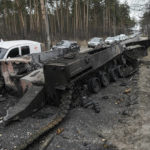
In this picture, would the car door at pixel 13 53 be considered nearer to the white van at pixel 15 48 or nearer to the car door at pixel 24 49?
the white van at pixel 15 48

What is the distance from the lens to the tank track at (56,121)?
3.82 metres

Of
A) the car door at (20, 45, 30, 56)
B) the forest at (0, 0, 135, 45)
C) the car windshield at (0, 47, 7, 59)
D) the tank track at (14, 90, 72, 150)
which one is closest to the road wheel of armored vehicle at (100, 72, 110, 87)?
the tank track at (14, 90, 72, 150)

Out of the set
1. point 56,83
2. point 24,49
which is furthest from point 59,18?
point 56,83

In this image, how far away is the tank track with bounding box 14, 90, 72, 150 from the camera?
382 cm

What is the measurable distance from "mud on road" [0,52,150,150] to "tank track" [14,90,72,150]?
0.49 feet

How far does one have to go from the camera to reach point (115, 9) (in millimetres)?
39281

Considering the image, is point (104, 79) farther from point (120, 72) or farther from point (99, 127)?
point (99, 127)

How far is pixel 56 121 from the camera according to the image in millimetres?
4617

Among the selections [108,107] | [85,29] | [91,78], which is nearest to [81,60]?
[91,78]

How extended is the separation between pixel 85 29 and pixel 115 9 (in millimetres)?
10827

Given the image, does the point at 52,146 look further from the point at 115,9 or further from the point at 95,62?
the point at 115,9

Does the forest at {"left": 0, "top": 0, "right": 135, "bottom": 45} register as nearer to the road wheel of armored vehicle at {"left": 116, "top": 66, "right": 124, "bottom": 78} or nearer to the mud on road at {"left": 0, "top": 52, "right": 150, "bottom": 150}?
the road wheel of armored vehicle at {"left": 116, "top": 66, "right": 124, "bottom": 78}

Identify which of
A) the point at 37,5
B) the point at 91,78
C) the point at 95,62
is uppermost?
the point at 37,5

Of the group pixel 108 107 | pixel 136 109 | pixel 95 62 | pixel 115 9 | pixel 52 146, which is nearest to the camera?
pixel 52 146
